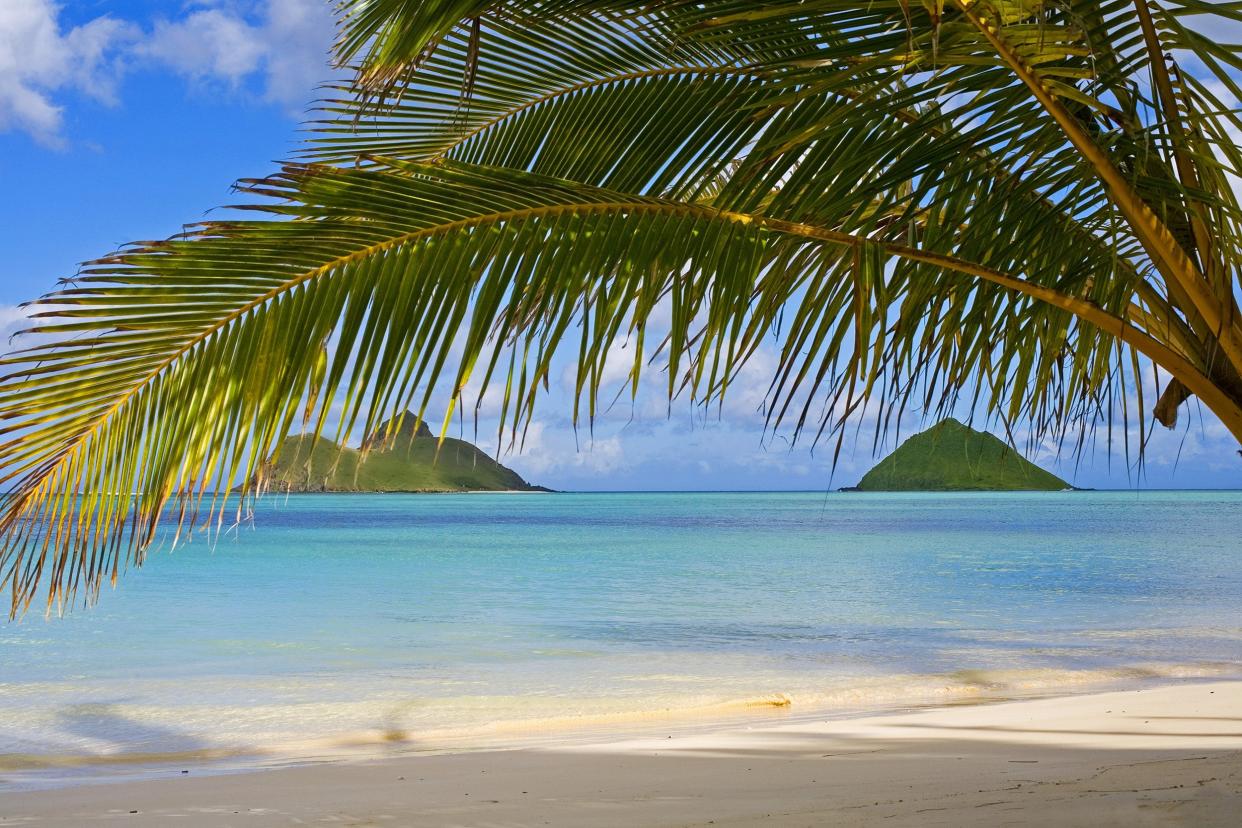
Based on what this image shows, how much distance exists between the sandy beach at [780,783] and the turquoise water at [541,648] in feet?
4.18

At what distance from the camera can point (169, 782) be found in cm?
527

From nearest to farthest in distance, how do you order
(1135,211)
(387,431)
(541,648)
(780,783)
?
(387,431) → (1135,211) → (780,783) → (541,648)

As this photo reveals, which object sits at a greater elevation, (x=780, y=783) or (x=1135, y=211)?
(x=1135, y=211)

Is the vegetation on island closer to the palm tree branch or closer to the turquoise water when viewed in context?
the palm tree branch

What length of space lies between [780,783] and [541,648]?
267 inches

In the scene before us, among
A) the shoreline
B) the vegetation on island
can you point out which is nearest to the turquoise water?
the shoreline

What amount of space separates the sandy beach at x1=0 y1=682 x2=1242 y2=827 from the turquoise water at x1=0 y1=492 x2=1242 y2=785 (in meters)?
1.27

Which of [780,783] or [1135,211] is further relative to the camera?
[780,783]

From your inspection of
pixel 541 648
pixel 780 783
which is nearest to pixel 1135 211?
pixel 780 783

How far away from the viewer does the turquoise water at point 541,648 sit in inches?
286

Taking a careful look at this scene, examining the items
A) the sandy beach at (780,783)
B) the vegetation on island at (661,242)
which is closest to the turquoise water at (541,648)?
the sandy beach at (780,783)

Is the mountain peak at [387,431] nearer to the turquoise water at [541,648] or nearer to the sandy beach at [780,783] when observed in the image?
the sandy beach at [780,783]

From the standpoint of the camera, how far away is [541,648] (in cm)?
1098

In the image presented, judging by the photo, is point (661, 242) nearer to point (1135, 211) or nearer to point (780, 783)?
point (1135, 211)
